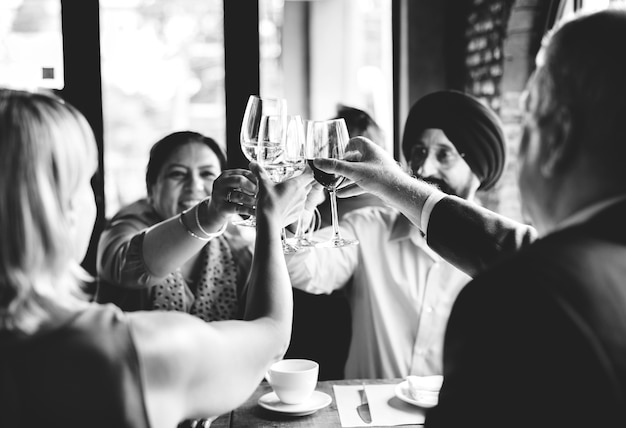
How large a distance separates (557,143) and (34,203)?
2.16 feet

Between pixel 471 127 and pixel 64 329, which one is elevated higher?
pixel 471 127

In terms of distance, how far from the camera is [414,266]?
2352mm

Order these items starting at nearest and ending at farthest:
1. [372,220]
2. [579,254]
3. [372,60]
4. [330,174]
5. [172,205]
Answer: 1. [579,254]
2. [330,174]
3. [172,205]
4. [372,220]
5. [372,60]

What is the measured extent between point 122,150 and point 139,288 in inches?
62.9

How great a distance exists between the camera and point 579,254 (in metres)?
0.80

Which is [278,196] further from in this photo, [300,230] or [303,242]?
[300,230]

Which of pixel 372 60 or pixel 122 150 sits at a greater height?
pixel 372 60

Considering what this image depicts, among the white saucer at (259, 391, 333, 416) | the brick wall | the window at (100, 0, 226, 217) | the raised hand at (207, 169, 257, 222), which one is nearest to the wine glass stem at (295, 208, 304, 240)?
the raised hand at (207, 169, 257, 222)

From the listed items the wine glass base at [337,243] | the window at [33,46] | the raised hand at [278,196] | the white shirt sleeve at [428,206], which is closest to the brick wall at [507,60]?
the white shirt sleeve at [428,206]

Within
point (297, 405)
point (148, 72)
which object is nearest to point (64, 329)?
point (297, 405)

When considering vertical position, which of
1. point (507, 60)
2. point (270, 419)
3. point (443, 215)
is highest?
point (507, 60)

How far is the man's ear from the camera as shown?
34.0 inches

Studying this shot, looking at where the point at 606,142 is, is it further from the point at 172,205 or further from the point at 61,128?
the point at 172,205

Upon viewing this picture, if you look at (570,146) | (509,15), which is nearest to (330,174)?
(570,146)
